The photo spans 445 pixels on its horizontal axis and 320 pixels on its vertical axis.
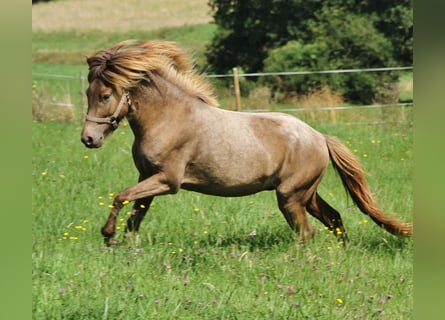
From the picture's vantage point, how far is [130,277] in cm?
475

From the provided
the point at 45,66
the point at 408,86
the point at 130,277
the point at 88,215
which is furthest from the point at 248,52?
the point at 130,277

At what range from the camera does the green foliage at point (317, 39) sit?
27.9 m

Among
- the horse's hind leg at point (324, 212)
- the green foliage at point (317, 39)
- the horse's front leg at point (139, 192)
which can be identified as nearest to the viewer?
the horse's front leg at point (139, 192)

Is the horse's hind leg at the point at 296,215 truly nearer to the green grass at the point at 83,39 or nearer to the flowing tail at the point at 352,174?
the flowing tail at the point at 352,174

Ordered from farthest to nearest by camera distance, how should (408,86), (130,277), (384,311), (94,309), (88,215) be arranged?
(408,86) → (88,215) → (130,277) → (384,311) → (94,309)

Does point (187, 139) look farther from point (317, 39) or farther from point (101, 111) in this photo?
point (317, 39)

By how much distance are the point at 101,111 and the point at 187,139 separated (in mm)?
761

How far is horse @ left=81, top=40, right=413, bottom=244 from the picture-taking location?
5773 millimetres

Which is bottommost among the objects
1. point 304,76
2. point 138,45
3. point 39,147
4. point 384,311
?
point 304,76

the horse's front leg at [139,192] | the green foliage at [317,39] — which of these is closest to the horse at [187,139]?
the horse's front leg at [139,192]

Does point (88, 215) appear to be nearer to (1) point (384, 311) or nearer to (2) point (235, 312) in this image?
(2) point (235, 312)

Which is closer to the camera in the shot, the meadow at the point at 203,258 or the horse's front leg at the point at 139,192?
the meadow at the point at 203,258

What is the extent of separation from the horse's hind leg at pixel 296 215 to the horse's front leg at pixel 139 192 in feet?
3.23
